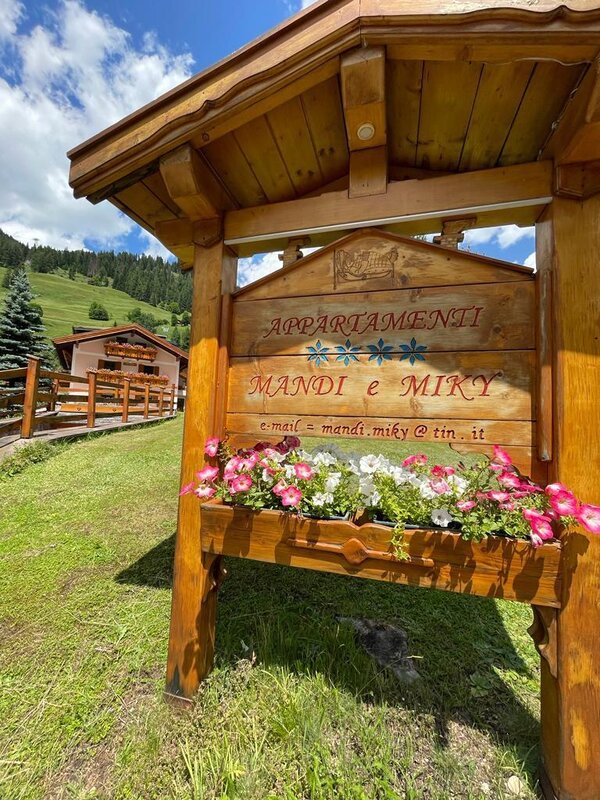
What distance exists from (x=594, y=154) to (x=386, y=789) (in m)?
2.64

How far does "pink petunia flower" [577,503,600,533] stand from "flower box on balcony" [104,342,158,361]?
23.8m

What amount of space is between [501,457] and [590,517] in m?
0.34

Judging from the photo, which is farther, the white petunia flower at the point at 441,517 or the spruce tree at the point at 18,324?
the spruce tree at the point at 18,324

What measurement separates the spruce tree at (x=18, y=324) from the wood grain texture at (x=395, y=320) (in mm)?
19140

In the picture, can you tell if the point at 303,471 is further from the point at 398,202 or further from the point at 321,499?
the point at 398,202

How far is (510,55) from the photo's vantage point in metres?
1.38

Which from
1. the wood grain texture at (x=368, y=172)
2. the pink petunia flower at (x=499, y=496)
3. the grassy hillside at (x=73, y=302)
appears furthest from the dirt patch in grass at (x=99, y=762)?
the grassy hillside at (x=73, y=302)

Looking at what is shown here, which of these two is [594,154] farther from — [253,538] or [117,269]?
[117,269]

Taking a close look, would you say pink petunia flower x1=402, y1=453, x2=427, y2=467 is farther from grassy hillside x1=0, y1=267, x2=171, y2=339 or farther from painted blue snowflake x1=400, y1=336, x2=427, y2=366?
grassy hillside x1=0, y1=267, x2=171, y2=339

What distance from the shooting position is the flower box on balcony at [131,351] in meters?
21.6

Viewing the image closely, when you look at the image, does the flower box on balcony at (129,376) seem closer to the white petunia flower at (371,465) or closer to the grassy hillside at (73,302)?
the white petunia flower at (371,465)

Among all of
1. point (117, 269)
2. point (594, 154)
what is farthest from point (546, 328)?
point (117, 269)

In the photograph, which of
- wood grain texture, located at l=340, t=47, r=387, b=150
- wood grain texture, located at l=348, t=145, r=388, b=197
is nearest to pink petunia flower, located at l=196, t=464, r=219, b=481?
wood grain texture, located at l=348, t=145, r=388, b=197

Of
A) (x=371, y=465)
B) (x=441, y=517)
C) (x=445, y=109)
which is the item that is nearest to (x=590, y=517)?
(x=441, y=517)
